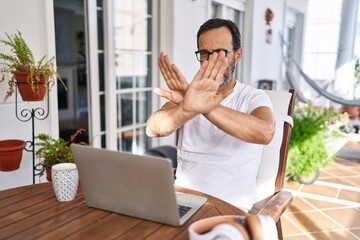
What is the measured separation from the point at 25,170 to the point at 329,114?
8.83 feet

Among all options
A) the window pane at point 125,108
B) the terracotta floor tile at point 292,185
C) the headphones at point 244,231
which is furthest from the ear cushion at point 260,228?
the terracotta floor tile at point 292,185

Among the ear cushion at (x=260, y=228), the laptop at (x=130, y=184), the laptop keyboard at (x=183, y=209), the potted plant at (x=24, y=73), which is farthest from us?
the potted plant at (x=24, y=73)

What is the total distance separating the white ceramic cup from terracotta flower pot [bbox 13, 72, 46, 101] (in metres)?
0.69

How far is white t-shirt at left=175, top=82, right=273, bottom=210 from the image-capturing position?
126cm

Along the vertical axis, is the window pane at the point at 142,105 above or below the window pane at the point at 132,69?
below

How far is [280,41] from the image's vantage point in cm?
522

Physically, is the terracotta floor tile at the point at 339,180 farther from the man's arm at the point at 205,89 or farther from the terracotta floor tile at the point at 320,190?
the man's arm at the point at 205,89

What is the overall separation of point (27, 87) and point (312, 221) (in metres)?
2.04

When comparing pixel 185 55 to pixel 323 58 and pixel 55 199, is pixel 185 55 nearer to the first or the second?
pixel 55 199

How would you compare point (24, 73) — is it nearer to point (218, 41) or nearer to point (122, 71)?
point (218, 41)

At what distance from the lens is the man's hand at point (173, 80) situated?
103 cm

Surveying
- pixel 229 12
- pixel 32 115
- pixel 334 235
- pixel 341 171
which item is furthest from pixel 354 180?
pixel 32 115

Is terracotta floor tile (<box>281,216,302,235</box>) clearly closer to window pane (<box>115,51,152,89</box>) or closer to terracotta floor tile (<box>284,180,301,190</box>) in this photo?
terracotta floor tile (<box>284,180,301,190</box>)

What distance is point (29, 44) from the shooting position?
176 cm
